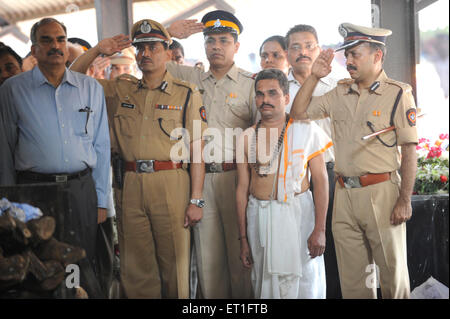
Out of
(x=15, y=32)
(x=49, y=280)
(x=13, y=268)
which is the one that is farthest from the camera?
(x=15, y=32)

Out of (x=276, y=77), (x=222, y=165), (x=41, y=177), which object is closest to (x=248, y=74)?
(x=276, y=77)

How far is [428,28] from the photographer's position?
9.67 ft

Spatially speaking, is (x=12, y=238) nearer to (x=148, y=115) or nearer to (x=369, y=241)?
(x=148, y=115)

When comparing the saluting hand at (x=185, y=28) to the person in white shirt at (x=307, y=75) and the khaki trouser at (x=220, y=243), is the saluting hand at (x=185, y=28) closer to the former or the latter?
the person in white shirt at (x=307, y=75)

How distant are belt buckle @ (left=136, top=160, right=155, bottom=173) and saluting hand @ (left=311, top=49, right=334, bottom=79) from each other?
1103 mm

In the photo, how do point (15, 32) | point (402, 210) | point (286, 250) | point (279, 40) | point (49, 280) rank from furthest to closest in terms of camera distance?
point (279, 40) < point (15, 32) < point (286, 250) < point (402, 210) < point (49, 280)

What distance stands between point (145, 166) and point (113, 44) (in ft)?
2.59

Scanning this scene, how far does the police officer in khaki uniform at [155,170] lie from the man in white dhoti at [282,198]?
351 millimetres

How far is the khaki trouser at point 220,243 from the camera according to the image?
3105mm

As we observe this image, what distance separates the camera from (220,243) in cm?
312

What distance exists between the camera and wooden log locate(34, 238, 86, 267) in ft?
8.18

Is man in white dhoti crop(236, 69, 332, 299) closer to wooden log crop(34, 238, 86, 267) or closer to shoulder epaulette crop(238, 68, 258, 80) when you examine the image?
shoulder epaulette crop(238, 68, 258, 80)

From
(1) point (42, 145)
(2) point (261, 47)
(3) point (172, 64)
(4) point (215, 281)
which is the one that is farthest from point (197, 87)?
(4) point (215, 281)

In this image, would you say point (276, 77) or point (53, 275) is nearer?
point (53, 275)
